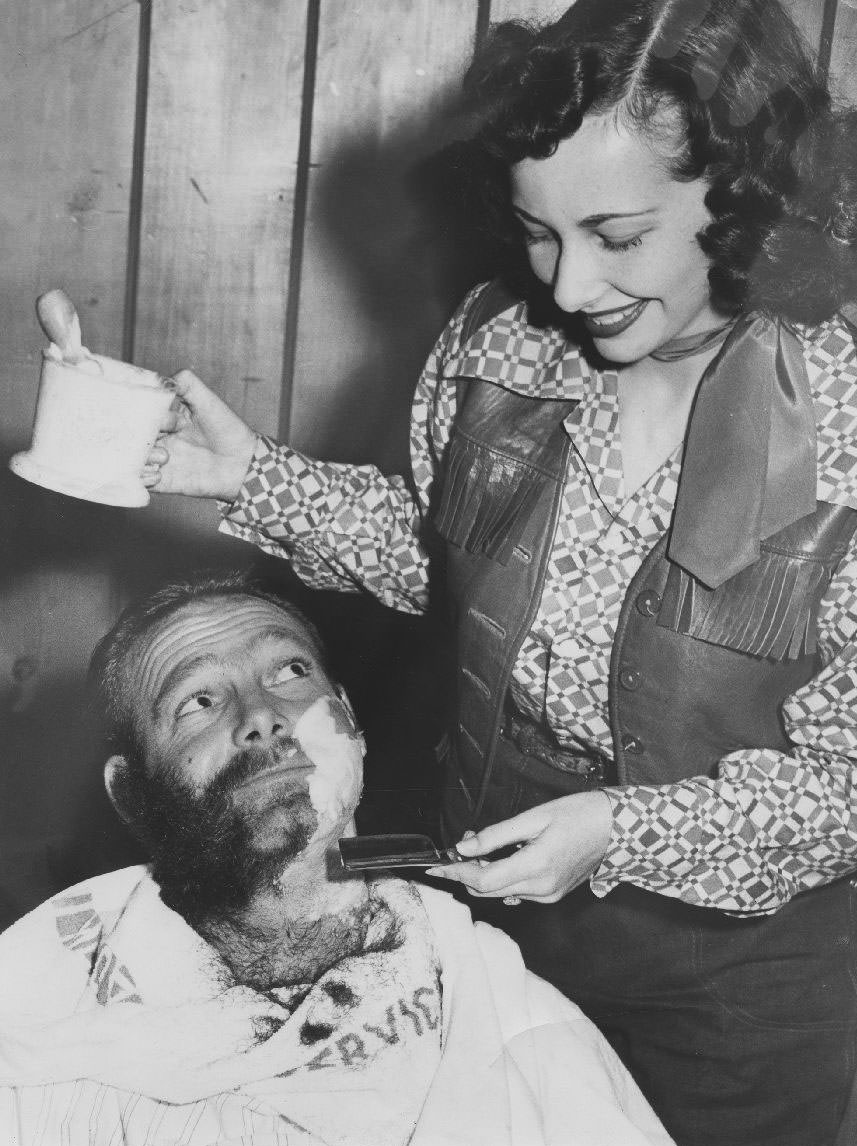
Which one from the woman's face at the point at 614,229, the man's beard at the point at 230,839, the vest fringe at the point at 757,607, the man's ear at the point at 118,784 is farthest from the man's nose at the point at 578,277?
the man's ear at the point at 118,784

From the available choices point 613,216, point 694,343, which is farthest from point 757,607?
point 613,216

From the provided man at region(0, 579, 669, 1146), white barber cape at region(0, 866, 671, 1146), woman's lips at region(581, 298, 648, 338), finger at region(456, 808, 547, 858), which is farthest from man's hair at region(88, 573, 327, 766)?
woman's lips at region(581, 298, 648, 338)

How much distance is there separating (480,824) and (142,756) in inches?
11.9

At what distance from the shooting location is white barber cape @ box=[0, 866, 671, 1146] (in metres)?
0.87

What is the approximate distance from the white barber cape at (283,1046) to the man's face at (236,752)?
6 centimetres

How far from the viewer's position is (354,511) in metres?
1.08

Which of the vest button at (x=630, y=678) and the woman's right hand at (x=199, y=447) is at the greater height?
the woman's right hand at (x=199, y=447)

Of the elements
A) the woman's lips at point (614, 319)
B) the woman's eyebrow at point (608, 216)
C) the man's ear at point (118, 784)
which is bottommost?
the man's ear at point (118, 784)

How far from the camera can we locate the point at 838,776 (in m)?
0.88

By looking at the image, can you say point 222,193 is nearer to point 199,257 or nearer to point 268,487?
point 199,257

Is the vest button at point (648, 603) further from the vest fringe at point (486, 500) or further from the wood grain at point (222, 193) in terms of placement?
the wood grain at point (222, 193)

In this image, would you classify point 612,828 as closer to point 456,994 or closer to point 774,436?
point 456,994

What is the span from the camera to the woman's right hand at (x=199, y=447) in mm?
972

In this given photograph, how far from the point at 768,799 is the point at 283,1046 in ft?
1.40
